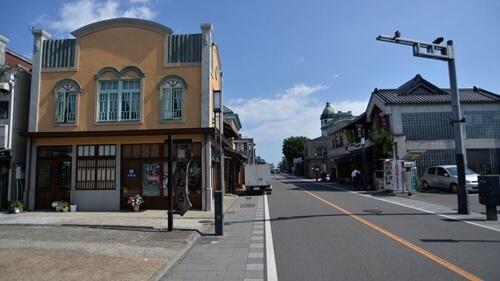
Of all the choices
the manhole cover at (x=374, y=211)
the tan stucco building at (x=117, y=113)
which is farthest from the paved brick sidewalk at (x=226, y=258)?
the tan stucco building at (x=117, y=113)

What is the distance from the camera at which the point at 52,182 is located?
61.2ft

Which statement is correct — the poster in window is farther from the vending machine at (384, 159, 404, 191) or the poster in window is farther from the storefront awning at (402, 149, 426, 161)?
the storefront awning at (402, 149, 426, 161)

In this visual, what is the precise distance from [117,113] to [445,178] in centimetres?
2186

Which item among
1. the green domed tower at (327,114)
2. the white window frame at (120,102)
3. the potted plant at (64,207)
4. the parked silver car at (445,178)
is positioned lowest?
the potted plant at (64,207)

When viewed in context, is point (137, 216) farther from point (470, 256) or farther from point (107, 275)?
point (470, 256)

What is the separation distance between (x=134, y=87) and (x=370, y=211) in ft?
41.3

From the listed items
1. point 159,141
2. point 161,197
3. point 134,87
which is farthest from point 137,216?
point 134,87

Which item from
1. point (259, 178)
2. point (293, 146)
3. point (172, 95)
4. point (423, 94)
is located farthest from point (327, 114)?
point (172, 95)

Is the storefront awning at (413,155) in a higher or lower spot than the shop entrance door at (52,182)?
higher

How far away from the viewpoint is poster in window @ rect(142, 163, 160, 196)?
18312 millimetres

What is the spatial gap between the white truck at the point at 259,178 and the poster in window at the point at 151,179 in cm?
1304

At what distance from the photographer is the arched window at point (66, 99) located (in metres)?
18.9

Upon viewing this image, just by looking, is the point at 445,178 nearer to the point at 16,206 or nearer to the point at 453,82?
the point at 453,82

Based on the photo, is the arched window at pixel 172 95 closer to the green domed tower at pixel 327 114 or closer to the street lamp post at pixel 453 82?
the street lamp post at pixel 453 82
